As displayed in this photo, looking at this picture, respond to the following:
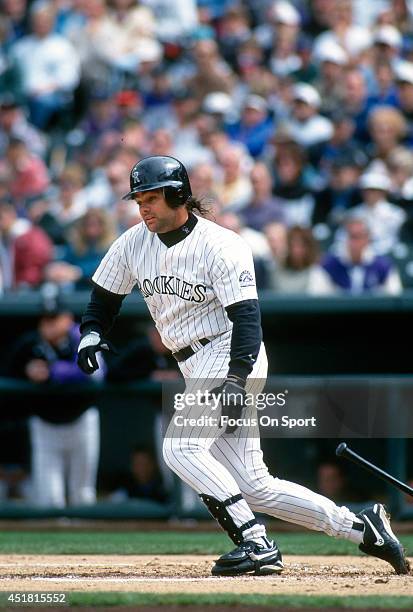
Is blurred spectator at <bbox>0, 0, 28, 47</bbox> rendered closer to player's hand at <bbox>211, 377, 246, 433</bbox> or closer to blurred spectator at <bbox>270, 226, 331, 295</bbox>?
blurred spectator at <bbox>270, 226, 331, 295</bbox>

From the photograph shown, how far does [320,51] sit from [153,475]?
4.51m

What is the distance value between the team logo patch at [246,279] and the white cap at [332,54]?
5.86 m

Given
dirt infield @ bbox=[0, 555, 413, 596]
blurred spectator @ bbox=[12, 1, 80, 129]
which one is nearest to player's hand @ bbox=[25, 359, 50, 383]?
dirt infield @ bbox=[0, 555, 413, 596]

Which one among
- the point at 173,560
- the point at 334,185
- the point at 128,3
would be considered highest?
the point at 128,3

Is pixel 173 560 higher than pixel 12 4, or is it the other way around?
pixel 12 4

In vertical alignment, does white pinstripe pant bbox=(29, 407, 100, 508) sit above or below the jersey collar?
below

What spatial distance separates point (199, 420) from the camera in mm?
5230

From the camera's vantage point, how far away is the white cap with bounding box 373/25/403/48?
10.6m

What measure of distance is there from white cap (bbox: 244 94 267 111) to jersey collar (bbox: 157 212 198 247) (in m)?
5.37

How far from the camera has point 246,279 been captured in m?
5.10

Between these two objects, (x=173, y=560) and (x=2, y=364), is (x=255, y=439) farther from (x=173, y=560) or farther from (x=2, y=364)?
(x=2, y=364)

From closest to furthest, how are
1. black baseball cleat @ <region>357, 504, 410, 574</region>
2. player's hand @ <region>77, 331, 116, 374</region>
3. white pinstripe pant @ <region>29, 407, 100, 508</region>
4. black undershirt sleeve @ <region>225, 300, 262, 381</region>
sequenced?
black undershirt sleeve @ <region>225, 300, 262, 381</region> < black baseball cleat @ <region>357, 504, 410, 574</region> < player's hand @ <region>77, 331, 116, 374</region> < white pinstripe pant @ <region>29, 407, 100, 508</region>

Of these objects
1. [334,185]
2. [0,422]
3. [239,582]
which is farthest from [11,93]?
[239,582]

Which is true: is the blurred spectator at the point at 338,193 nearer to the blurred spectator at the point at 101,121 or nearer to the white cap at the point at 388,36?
the white cap at the point at 388,36
